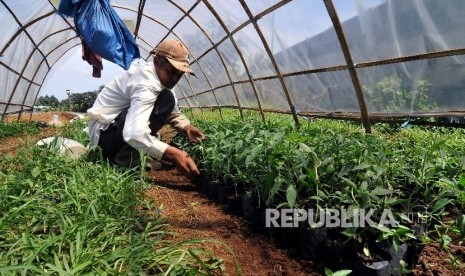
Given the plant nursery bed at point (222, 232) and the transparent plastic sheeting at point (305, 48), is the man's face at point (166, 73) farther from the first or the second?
the transparent plastic sheeting at point (305, 48)

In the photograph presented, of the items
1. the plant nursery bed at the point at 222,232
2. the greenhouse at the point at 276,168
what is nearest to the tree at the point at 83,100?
the greenhouse at the point at 276,168

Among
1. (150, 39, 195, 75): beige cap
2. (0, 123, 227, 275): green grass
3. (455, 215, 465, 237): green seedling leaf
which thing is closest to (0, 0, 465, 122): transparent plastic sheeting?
(150, 39, 195, 75): beige cap

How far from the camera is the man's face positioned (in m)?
2.95

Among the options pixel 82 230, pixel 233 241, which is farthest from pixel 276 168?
pixel 82 230

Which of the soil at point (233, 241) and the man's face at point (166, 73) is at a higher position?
the man's face at point (166, 73)

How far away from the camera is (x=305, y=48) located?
4301mm

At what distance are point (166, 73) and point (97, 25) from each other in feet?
4.59

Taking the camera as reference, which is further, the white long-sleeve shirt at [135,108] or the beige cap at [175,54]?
the beige cap at [175,54]

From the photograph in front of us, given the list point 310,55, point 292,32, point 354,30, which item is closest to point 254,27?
point 292,32

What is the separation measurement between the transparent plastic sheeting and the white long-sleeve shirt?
173 centimetres

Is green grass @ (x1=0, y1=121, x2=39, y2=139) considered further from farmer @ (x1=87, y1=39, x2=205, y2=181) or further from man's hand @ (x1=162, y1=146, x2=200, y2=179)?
man's hand @ (x1=162, y1=146, x2=200, y2=179)

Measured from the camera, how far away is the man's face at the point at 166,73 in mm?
2955

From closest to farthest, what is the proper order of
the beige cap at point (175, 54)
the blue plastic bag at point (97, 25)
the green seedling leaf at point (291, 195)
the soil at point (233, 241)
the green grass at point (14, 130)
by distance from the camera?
the soil at point (233, 241) → the green seedling leaf at point (291, 195) → the beige cap at point (175, 54) → the blue plastic bag at point (97, 25) → the green grass at point (14, 130)

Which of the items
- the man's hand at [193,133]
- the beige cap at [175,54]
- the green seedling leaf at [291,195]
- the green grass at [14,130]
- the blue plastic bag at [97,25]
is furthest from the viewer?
the green grass at [14,130]
